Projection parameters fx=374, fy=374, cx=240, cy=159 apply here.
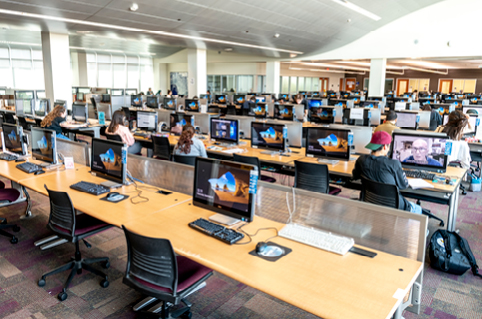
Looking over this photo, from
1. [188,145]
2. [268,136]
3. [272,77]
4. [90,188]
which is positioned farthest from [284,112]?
[272,77]

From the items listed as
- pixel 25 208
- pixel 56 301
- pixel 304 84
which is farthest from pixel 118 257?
pixel 304 84

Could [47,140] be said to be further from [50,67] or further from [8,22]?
[50,67]

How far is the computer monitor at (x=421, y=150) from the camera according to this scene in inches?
165

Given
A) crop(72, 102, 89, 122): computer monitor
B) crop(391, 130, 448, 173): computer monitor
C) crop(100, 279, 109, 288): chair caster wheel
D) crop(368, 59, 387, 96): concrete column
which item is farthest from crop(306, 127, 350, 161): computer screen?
crop(368, 59, 387, 96): concrete column

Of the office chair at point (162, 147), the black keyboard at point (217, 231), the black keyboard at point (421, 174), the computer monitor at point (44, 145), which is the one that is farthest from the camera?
the office chair at point (162, 147)

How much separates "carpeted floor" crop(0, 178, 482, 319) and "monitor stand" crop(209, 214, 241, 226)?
75 cm

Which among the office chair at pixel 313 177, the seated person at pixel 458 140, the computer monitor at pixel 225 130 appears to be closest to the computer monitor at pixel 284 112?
the computer monitor at pixel 225 130

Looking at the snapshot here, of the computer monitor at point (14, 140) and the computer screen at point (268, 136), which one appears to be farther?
the computer screen at point (268, 136)

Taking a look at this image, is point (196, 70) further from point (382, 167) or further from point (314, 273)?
point (314, 273)

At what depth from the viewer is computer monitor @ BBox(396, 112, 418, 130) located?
7.81 meters

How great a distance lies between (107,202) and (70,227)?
13.9 inches

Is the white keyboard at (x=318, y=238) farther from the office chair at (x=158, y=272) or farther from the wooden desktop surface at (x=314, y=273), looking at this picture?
the office chair at (x=158, y=272)

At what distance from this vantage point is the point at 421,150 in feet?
14.0

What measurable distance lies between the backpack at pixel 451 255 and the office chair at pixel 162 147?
383 cm
